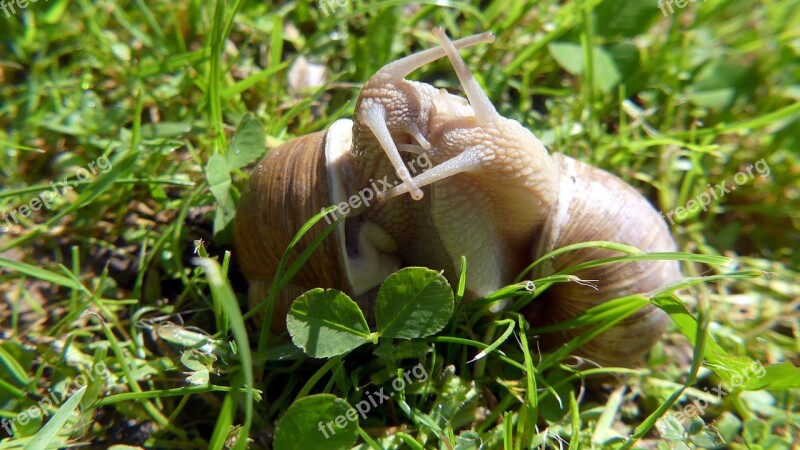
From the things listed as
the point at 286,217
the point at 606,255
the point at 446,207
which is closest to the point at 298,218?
the point at 286,217

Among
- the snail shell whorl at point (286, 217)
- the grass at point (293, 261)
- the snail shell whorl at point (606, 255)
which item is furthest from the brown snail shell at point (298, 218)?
the snail shell whorl at point (606, 255)

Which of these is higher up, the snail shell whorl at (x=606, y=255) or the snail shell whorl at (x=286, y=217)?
the snail shell whorl at (x=286, y=217)

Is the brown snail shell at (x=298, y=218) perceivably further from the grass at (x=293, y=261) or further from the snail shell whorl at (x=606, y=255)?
the snail shell whorl at (x=606, y=255)

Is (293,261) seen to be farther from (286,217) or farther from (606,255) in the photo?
(606,255)

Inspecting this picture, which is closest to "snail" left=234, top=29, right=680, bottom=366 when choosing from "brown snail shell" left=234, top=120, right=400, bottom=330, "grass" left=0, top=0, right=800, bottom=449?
"brown snail shell" left=234, top=120, right=400, bottom=330

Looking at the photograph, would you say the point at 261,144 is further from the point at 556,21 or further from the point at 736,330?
the point at 736,330

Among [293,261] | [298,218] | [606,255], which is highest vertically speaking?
[298,218]
